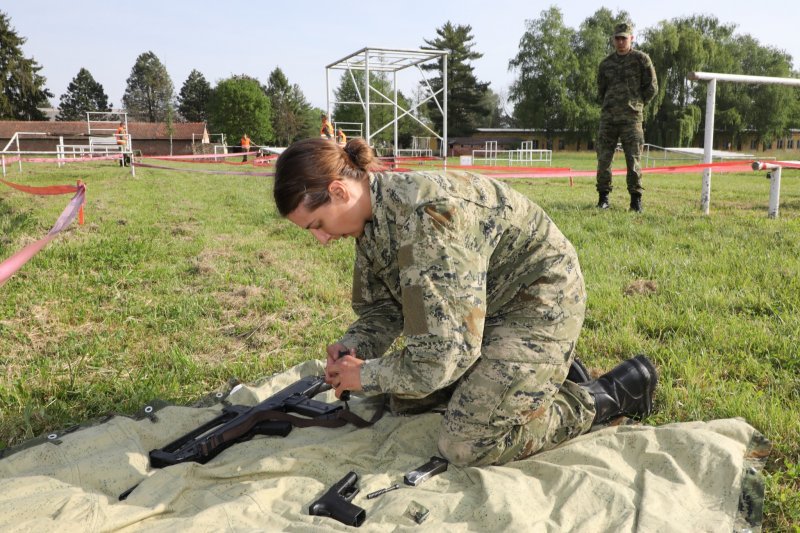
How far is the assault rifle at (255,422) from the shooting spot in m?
2.51

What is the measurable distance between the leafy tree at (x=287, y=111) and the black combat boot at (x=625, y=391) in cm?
7108

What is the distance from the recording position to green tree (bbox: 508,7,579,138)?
5688cm

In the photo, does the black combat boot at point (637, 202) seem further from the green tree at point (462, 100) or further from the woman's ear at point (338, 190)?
the green tree at point (462, 100)

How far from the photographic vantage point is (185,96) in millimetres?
100625

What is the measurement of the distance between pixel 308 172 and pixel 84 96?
122314 millimetres

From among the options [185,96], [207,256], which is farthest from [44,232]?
[185,96]

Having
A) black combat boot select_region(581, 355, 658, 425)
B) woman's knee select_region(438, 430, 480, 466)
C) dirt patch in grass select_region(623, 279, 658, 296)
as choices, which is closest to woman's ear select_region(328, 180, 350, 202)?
woman's knee select_region(438, 430, 480, 466)

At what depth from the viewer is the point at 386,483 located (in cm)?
230

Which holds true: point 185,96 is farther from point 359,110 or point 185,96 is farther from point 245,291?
point 245,291

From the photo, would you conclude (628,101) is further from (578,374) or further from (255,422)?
(255,422)

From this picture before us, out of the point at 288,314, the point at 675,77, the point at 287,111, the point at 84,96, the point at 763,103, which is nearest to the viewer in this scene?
the point at 288,314

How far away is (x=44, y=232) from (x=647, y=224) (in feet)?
23.3

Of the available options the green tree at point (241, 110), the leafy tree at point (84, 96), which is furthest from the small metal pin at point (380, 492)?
the leafy tree at point (84, 96)

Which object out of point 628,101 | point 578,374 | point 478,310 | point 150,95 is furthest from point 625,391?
point 150,95
